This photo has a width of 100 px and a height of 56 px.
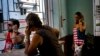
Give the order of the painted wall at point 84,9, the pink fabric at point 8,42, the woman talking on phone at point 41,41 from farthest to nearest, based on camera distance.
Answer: the painted wall at point 84,9
the pink fabric at point 8,42
the woman talking on phone at point 41,41

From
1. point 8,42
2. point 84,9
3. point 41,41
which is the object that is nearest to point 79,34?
point 84,9

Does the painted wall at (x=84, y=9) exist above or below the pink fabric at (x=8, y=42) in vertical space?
above

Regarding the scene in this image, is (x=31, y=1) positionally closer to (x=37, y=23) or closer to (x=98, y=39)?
(x=37, y=23)

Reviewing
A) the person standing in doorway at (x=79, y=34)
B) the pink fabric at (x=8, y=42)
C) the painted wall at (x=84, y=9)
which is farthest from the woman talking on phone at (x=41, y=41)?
the painted wall at (x=84, y=9)

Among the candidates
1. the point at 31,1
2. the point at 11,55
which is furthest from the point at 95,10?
the point at 11,55

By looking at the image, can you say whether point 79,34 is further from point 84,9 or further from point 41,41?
point 41,41

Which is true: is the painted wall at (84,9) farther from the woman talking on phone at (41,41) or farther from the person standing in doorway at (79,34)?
the woman talking on phone at (41,41)

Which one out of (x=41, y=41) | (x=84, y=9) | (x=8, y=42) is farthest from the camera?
(x=84, y=9)

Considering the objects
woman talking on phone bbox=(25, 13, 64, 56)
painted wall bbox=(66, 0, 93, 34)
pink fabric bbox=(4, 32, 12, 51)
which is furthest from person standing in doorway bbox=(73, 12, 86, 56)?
woman talking on phone bbox=(25, 13, 64, 56)

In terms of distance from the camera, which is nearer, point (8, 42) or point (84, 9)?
point (8, 42)

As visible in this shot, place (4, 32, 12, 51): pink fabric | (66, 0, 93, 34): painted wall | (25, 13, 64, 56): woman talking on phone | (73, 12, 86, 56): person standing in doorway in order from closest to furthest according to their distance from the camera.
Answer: (25, 13, 64, 56): woman talking on phone → (4, 32, 12, 51): pink fabric → (73, 12, 86, 56): person standing in doorway → (66, 0, 93, 34): painted wall

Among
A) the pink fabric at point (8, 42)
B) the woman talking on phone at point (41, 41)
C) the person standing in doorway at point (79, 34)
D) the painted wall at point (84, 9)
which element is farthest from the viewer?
the painted wall at point (84, 9)

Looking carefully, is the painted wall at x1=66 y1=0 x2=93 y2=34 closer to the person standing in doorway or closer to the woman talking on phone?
the person standing in doorway

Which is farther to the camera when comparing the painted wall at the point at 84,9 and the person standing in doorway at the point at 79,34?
the painted wall at the point at 84,9
